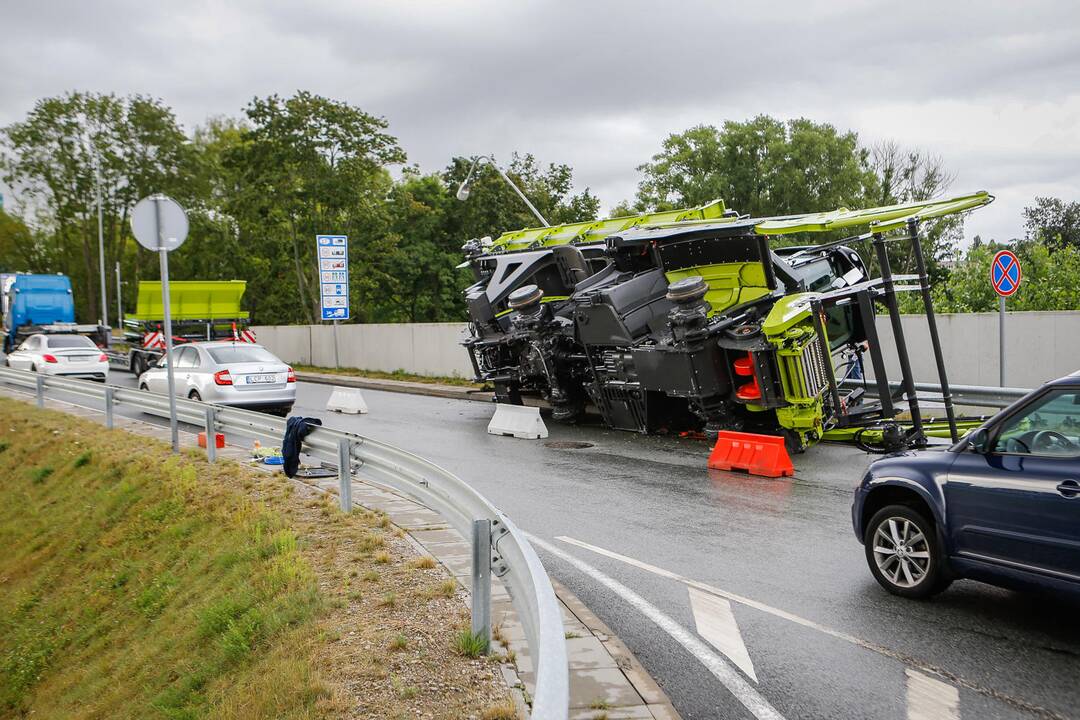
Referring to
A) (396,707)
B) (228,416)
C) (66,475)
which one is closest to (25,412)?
(66,475)

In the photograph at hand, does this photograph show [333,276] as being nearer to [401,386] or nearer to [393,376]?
[393,376]

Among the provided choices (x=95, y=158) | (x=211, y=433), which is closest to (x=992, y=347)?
(x=211, y=433)

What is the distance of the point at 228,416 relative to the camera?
36.3 feet

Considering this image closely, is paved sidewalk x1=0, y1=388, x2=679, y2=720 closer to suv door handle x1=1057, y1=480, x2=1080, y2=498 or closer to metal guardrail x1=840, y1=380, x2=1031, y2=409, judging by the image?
suv door handle x1=1057, y1=480, x2=1080, y2=498

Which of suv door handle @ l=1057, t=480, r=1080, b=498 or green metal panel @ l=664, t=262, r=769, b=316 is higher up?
green metal panel @ l=664, t=262, r=769, b=316

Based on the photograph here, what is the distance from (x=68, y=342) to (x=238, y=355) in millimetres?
12535

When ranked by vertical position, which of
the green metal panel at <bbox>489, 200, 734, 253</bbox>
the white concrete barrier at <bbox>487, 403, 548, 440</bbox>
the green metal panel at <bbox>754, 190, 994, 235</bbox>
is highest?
the green metal panel at <bbox>489, 200, 734, 253</bbox>

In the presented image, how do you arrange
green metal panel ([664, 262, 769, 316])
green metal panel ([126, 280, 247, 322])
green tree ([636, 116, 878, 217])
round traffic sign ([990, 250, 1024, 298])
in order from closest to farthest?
green metal panel ([664, 262, 769, 316]), round traffic sign ([990, 250, 1024, 298]), green metal panel ([126, 280, 247, 322]), green tree ([636, 116, 878, 217])

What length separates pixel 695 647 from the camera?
5.13 m

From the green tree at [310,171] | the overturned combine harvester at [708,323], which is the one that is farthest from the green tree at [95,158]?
the overturned combine harvester at [708,323]

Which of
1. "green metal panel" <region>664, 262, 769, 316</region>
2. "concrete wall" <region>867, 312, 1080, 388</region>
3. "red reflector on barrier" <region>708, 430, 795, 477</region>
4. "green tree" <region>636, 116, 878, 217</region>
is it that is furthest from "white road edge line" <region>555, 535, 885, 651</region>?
"green tree" <region>636, 116, 878, 217</region>

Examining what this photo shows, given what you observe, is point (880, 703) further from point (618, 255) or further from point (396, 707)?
point (618, 255)

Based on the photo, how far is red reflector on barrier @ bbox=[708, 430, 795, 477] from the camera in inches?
408

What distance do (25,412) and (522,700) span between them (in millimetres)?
17485
